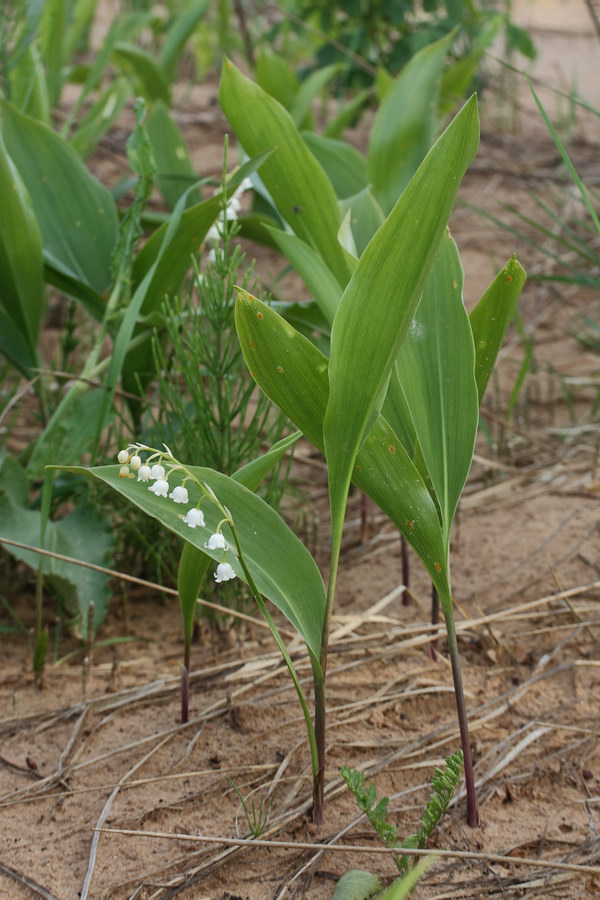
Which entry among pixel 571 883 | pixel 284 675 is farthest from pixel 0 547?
pixel 571 883

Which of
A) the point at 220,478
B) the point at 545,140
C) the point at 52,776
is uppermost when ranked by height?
the point at 545,140

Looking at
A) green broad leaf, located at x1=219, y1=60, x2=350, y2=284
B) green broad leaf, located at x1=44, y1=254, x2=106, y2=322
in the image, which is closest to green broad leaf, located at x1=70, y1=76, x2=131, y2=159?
green broad leaf, located at x1=44, y1=254, x2=106, y2=322

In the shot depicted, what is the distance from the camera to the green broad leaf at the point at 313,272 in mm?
1126

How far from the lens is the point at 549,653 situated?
4.41 feet

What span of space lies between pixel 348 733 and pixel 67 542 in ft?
1.75

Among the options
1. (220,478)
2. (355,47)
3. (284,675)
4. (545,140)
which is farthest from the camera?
(545,140)

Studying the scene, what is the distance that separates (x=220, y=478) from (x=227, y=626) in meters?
0.57

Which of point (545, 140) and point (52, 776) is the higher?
point (545, 140)

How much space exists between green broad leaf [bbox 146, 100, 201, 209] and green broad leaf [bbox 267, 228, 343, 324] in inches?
38.2

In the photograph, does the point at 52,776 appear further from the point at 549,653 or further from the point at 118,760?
the point at 549,653

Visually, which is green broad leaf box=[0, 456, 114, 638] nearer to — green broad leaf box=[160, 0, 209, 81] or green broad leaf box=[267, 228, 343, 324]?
green broad leaf box=[267, 228, 343, 324]

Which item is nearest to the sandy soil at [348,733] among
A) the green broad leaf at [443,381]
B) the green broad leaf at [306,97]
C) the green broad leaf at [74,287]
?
the green broad leaf at [443,381]

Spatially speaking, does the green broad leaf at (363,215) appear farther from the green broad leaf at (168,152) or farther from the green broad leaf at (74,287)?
the green broad leaf at (168,152)

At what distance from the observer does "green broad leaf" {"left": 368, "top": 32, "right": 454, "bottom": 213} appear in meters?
1.80
